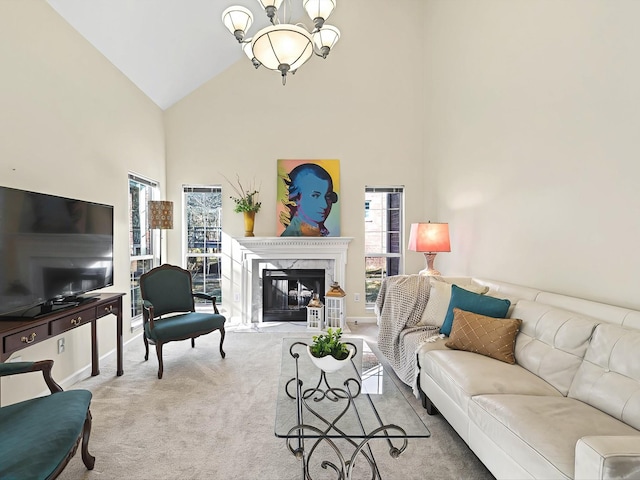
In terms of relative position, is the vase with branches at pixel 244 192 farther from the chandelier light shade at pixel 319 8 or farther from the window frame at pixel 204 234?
the chandelier light shade at pixel 319 8

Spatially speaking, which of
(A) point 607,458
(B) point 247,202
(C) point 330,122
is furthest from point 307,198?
(A) point 607,458

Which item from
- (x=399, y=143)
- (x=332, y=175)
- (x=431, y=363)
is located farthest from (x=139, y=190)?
(x=431, y=363)

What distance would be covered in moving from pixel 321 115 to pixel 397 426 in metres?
4.31

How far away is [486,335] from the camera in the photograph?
2.31 meters

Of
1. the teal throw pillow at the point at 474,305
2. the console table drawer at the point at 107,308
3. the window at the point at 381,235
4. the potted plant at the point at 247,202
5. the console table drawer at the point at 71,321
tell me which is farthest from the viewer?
the window at the point at 381,235

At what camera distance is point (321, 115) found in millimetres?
4902

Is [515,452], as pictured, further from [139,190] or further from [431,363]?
[139,190]

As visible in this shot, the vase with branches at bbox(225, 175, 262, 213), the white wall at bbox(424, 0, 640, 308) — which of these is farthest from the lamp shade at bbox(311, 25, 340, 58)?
the vase with branches at bbox(225, 175, 262, 213)

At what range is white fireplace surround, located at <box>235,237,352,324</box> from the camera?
15.5ft

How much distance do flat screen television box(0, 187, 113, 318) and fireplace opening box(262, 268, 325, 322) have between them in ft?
7.32

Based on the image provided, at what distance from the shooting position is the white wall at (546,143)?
2051 mm

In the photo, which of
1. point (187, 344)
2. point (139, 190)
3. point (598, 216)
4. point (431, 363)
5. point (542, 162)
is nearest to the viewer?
point (598, 216)

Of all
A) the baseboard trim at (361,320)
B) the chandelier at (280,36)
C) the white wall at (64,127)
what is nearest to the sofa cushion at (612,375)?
the chandelier at (280,36)

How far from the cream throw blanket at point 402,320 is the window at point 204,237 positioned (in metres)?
2.72
